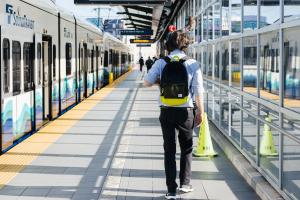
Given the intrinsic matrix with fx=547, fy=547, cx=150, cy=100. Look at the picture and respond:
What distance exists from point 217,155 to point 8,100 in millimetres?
3026

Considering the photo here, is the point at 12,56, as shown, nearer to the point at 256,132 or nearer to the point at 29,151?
the point at 29,151

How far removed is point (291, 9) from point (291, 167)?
1368mm

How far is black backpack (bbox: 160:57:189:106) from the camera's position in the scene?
5082 millimetres

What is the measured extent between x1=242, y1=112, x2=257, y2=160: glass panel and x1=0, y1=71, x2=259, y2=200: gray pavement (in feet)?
1.02

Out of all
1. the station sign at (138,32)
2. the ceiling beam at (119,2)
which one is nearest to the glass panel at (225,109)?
the ceiling beam at (119,2)

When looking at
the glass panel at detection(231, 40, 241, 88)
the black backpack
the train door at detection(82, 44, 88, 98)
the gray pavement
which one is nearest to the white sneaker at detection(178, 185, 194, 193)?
the gray pavement

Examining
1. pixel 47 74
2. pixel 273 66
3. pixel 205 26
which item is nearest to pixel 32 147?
pixel 47 74

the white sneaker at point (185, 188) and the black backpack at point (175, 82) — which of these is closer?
the black backpack at point (175, 82)

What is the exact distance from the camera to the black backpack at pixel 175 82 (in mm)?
5082

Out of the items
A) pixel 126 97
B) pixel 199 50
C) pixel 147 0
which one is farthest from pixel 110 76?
pixel 199 50

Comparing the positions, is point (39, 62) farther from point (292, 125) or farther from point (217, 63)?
point (292, 125)

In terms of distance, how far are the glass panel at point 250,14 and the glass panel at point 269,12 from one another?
1.23 ft

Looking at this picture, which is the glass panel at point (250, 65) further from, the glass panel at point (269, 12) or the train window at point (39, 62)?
the train window at point (39, 62)

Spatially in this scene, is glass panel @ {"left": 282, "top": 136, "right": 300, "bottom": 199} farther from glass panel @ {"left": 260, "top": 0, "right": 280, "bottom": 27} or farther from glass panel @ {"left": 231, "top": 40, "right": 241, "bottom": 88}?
glass panel @ {"left": 231, "top": 40, "right": 241, "bottom": 88}
